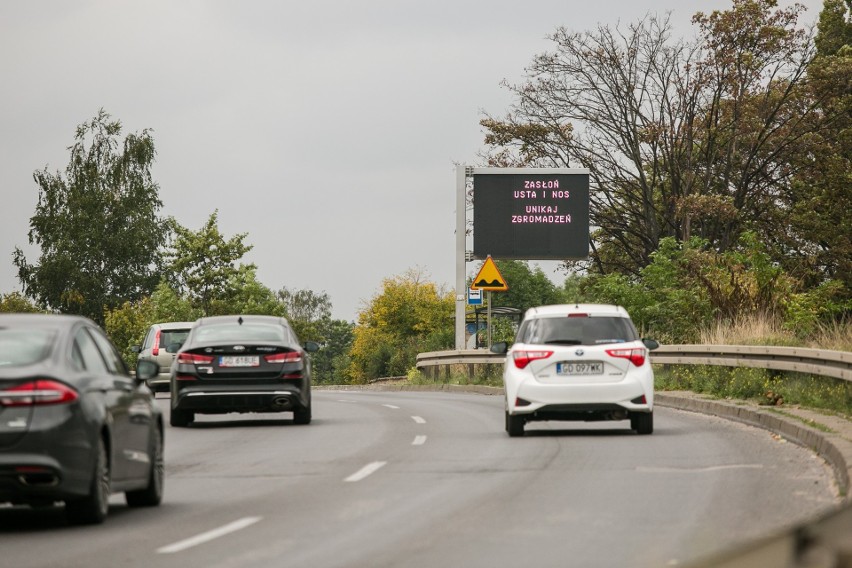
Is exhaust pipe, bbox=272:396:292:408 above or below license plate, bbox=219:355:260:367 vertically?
below

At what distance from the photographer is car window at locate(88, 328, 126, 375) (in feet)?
35.0

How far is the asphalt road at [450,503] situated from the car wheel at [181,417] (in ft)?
8.37

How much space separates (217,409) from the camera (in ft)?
67.4

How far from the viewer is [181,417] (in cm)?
2130

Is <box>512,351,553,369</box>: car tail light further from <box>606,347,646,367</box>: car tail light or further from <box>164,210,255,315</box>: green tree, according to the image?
<box>164,210,255,315</box>: green tree

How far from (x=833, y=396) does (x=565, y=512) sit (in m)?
9.49

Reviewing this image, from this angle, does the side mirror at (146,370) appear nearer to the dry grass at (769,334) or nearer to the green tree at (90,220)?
the dry grass at (769,334)

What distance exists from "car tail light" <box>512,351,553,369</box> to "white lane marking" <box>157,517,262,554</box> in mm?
7889

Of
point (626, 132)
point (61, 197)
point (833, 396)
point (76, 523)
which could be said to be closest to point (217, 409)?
point (833, 396)

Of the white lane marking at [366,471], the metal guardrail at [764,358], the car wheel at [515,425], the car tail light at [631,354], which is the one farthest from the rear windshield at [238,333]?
the metal guardrail at [764,358]

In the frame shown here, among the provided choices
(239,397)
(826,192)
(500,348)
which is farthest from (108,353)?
(826,192)

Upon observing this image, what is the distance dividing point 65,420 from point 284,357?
11169 mm

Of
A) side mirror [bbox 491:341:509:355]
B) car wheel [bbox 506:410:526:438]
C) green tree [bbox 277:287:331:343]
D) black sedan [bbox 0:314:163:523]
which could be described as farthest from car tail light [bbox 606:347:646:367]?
green tree [bbox 277:287:331:343]

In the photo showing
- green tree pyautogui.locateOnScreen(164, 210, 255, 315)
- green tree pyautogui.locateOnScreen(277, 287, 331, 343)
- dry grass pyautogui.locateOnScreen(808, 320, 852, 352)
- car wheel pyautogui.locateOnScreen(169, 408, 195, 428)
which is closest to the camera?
car wheel pyautogui.locateOnScreen(169, 408, 195, 428)
